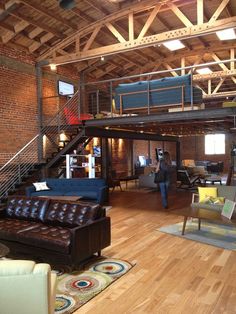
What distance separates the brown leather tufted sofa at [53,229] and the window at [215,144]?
53.3 ft

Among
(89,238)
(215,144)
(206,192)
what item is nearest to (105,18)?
(206,192)

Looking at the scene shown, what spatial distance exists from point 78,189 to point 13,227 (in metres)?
3.62

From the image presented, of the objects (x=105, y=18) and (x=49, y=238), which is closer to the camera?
(x=49, y=238)

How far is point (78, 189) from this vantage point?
7930mm

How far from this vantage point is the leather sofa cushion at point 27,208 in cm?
476

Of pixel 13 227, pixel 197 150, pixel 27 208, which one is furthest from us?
pixel 197 150

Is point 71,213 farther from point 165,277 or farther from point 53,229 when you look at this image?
point 165,277

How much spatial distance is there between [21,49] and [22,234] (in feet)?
22.7

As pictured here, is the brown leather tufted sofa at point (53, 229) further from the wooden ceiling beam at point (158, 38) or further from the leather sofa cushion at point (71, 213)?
the wooden ceiling beam at point (158, 38)

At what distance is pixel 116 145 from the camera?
14.7m

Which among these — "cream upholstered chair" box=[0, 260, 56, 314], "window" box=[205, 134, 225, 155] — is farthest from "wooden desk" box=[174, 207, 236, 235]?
"window" box=[205, 134, 225, 155]

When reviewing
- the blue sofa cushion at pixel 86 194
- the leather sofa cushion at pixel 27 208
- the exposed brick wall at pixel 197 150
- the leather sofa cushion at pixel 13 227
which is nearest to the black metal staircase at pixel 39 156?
the blue sofa cushion at pixel 86 194

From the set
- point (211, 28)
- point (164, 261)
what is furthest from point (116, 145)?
point (164, 261)

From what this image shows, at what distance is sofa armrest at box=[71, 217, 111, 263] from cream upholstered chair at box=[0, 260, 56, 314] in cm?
167
